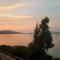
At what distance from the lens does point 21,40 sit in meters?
4.83

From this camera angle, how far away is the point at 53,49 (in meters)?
4.75

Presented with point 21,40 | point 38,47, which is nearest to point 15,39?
point 21,40

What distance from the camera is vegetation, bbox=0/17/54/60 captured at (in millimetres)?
4723

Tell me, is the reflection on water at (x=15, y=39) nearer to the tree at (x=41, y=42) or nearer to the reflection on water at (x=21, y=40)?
the reflection on water at (x=21, y=40)

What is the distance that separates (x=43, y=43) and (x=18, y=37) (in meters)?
0.43

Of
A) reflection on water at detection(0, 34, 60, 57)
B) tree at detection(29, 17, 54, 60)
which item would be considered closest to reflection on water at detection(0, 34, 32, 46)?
reflection on water at detection(0, 34, 60, 57)

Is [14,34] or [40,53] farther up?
[14,34]

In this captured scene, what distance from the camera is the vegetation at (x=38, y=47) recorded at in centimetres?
472

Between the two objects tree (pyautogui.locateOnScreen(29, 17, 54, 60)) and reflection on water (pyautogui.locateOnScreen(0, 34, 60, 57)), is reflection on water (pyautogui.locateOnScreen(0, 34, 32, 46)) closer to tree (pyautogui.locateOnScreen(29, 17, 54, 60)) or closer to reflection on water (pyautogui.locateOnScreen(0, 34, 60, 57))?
reflection on water (pyautogui.locateOnScreen(0, 34, 60, 57))

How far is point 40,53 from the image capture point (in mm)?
4746

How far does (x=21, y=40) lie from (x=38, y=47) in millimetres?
320

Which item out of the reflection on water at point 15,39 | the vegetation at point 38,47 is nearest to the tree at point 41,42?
the vegetation at point 38,47

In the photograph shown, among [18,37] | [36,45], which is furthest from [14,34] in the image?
[36,45]

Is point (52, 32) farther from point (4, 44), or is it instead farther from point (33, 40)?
point (4, 44)
